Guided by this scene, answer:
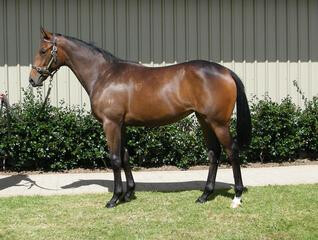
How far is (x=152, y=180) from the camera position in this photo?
891 cm

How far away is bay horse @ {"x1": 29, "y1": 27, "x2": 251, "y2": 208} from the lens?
22.6ft

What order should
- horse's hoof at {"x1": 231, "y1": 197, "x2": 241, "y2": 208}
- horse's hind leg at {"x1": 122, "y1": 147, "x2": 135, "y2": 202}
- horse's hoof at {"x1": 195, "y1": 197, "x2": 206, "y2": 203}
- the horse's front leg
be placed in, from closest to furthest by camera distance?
1. horse's hoof at {"x1": 231, "y1": 197, "x2": 241, "y2": 208}
2. the horse's front leg
3. horse's hoof at {"x1": 195, "y1": 197, "x2": 206, "y2": 203}
4. horse's hind leg at {"x1": 122, "y1": 147, "x2": 135, "y2": 202}

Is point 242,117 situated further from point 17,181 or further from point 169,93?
point 17,181

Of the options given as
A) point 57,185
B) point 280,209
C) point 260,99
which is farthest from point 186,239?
point 260,99

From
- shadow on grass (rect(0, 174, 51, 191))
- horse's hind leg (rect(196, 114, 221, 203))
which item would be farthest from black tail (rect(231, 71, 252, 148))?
shadow on grass (rect(0, 174, 51, 191))

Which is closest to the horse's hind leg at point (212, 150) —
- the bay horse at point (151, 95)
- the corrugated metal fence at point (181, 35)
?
the bay horse at point (151, 95)

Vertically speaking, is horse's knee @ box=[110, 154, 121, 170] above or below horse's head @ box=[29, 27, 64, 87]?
below

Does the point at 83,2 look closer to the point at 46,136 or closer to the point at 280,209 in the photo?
the point at 46,136

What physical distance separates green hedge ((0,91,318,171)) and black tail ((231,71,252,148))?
2909 millimetres

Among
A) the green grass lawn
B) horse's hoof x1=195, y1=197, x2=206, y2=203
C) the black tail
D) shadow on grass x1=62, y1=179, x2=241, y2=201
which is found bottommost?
the green grass lawn

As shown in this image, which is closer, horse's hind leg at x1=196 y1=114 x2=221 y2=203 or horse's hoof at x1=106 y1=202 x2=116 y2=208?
horse's hoof at x1=106 y1=202 x2=116 y2=208

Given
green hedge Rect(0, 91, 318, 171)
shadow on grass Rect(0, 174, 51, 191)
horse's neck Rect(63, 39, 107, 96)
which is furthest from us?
green hedge Rect(0, 91, 318, 171)

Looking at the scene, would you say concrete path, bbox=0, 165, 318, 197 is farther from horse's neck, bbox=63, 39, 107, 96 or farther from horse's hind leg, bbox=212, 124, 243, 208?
horse's neck, bbox=63, 39, 107, 96

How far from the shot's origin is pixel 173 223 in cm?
627
